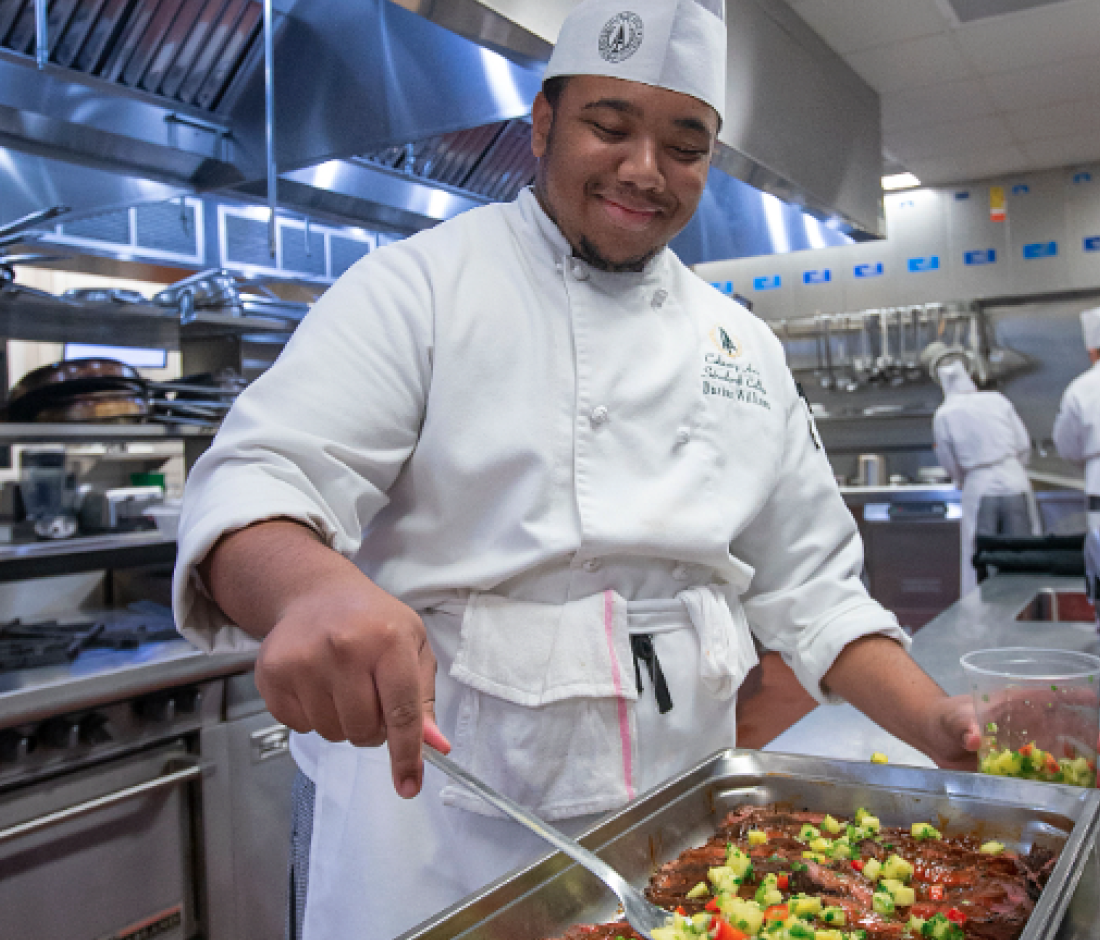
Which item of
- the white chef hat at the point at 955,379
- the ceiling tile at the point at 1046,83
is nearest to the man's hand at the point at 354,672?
the ceiling tile at the point at 1046,83

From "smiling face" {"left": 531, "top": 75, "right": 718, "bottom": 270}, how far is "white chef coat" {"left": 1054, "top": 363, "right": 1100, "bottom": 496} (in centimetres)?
482

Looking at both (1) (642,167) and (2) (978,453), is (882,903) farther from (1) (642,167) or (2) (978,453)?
(2) (978,453)

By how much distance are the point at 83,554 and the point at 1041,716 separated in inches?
100

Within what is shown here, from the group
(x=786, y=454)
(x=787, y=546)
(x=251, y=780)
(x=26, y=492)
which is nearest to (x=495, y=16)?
(x=786, y=454)

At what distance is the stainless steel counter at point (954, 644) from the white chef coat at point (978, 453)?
275 cm

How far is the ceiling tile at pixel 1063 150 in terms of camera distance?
6.13 meters

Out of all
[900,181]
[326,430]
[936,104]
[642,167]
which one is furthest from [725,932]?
[900,181]

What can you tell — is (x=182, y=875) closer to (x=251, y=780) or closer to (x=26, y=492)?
(x=251, y=780)

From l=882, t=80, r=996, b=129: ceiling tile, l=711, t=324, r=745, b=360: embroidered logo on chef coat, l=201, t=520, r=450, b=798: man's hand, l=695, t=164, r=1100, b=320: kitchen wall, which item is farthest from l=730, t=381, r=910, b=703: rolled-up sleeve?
l=695, t=164, r=1100, b=320: kitchen wall

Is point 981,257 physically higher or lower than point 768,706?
higher

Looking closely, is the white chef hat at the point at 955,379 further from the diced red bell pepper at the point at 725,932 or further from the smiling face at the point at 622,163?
the diced red bell pepper at the point at 725,932

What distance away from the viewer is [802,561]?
1.36 meters

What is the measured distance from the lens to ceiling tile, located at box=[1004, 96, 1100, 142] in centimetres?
549

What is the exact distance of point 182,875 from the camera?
7.58 ft
